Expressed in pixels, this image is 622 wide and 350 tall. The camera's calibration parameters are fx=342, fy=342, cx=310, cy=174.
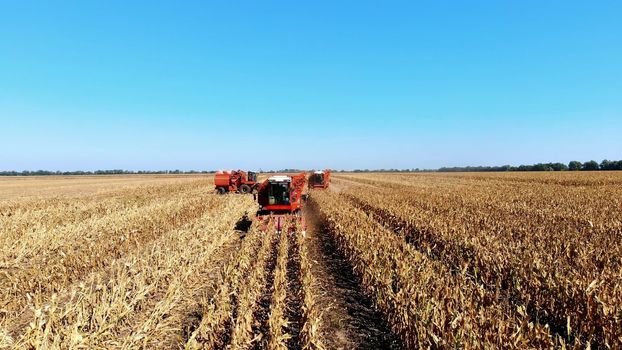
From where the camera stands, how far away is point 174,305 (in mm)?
6281

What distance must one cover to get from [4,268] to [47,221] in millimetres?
6474

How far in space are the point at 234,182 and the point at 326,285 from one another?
2309cm

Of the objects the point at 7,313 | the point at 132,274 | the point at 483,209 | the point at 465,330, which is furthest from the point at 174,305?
the point at 483,209

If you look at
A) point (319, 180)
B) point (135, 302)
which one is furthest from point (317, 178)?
point (135, 302)

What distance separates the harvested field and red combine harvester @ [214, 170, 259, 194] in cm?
1563

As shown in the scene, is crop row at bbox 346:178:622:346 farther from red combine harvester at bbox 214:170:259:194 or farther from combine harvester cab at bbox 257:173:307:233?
red combine harvester at bbox 214:170:259:194

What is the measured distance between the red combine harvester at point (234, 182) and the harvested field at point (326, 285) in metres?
15.6

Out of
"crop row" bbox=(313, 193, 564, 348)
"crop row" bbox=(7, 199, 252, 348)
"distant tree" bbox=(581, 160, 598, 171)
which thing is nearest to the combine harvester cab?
"crop row" bbox=(7, 199, 252, 348)

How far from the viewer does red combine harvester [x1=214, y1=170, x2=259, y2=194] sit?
2920 cm

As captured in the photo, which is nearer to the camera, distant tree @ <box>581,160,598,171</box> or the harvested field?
the harvested field

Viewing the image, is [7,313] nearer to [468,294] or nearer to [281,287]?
[281,287]

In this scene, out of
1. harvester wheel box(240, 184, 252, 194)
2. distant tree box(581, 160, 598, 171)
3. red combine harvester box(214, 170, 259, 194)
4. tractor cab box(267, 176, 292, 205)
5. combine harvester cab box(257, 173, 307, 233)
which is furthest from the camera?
distant tree box(581, 160, 598, 171)

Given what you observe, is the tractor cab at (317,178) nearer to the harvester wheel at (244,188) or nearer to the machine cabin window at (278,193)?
the harvester wheel at (244,188)

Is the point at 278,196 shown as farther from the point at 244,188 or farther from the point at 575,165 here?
the point at 575,165
